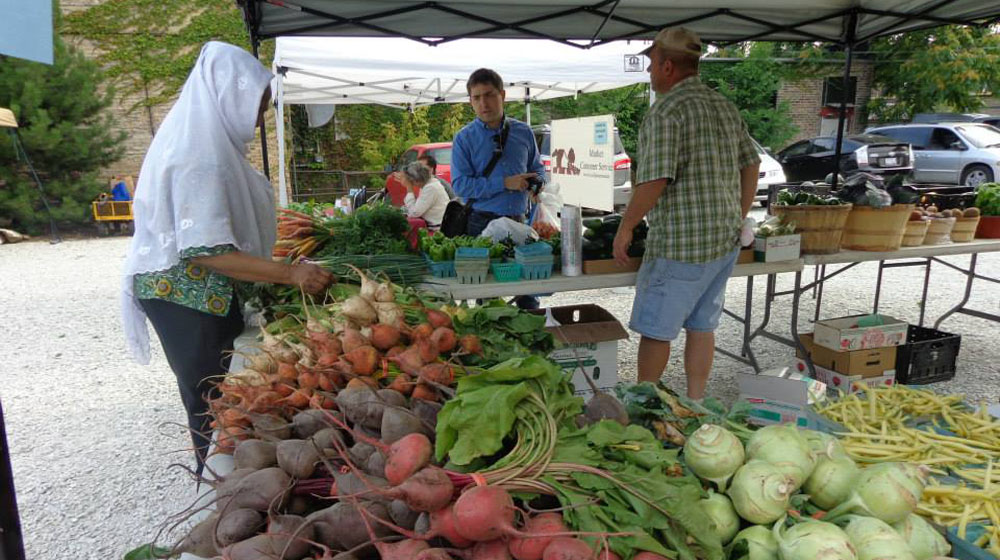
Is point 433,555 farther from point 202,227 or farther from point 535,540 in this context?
point 202,227

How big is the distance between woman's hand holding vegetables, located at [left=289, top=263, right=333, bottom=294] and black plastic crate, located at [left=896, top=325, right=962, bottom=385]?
3.89 m

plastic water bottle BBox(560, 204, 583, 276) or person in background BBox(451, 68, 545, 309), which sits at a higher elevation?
person in background BBox(451, 68, 545, 309)

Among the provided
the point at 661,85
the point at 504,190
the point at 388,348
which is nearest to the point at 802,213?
the point at 661,85

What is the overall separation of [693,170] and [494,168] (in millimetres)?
1644

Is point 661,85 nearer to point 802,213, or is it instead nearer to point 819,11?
point 802,213

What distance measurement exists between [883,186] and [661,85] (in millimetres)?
2193

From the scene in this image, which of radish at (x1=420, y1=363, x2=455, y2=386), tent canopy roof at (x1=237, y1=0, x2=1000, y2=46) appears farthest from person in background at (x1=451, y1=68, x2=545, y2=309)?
radish at (x1=420, y1=363, x2=455, y2=386)

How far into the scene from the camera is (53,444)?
3.69 metres

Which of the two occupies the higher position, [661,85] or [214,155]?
[661,85]

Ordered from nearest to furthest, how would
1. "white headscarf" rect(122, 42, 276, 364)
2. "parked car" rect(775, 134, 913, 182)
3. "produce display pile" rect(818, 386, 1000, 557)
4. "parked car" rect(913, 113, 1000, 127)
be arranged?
"produce display pile" rect(818, 386, 1000, 557) < "white headscarf" rect(122, 42, 276, 364) < "parked car" rect(775, 134, 913, 182) < "parked car" rect(913, 113, 1000, 127)

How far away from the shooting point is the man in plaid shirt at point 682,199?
3023 millimetres

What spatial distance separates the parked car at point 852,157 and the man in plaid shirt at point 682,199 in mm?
11156

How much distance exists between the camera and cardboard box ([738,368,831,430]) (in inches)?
94.2

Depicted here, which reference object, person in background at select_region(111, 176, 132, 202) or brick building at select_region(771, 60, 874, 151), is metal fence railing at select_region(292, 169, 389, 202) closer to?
person in background at select_region(111, 176, 132, 202)
